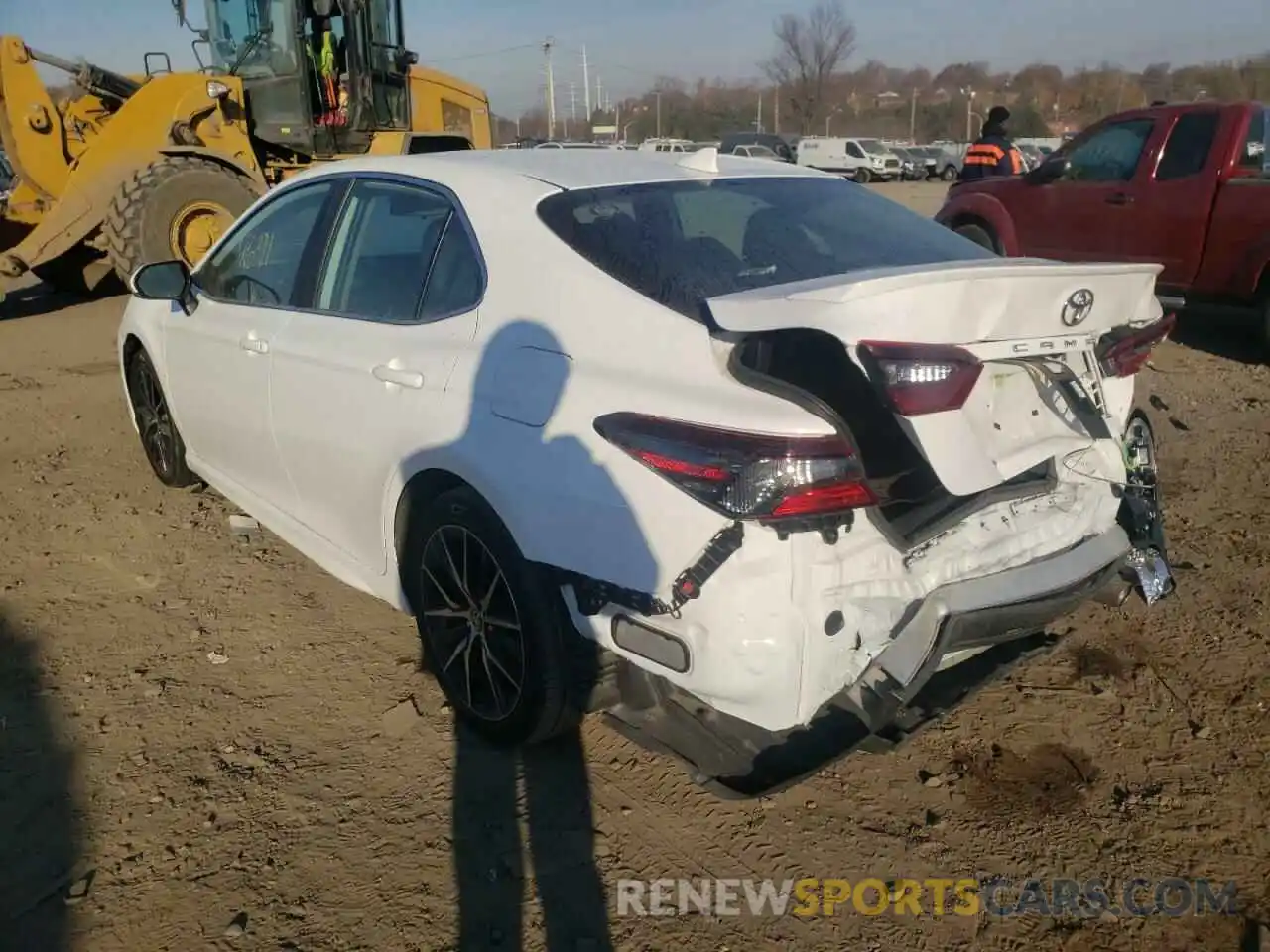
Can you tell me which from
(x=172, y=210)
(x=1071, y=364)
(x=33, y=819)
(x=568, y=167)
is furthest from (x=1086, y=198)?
(x=33, y=819)

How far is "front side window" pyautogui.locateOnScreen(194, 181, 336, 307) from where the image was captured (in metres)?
3.76

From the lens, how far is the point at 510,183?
10.0 feet

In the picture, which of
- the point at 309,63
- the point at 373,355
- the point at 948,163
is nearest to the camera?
the point at 373,355

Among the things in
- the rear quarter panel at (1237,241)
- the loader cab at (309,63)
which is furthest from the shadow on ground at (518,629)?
the loader cab at (309,63)

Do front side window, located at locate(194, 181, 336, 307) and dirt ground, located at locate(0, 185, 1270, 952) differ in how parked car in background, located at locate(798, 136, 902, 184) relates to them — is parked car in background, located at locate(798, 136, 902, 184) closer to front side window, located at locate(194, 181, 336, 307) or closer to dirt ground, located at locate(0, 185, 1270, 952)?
front side window, located at locate(194, 181, 336, 307)

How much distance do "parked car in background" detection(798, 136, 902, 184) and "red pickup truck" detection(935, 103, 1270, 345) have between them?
3382 cm

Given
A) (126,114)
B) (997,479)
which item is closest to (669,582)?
(997,479)

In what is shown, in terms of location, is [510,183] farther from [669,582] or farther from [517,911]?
[517,911]

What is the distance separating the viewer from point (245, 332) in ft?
12.7

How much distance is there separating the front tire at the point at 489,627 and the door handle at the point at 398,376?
344 mm

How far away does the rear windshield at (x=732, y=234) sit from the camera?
2.74m

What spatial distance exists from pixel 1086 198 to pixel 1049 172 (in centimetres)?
46

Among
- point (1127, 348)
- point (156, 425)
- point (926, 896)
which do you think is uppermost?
point (1127, 348)

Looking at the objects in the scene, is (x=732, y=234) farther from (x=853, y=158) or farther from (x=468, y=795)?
(x=853, y=158)
